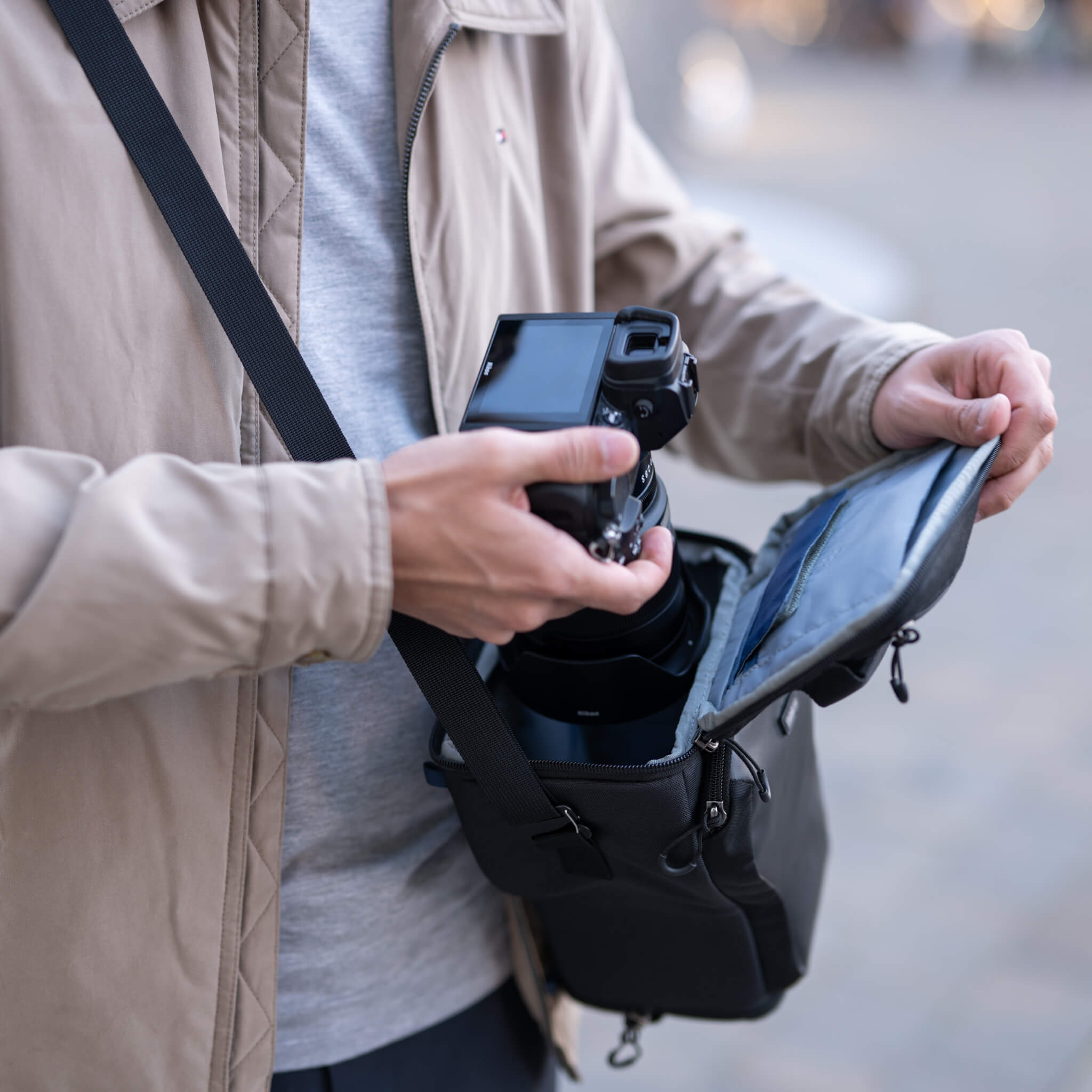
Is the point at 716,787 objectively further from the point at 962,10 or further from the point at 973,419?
the point at 962,10

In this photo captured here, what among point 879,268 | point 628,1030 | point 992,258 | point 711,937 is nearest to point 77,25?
point 711,937

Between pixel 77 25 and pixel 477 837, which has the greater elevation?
pixel 77 25

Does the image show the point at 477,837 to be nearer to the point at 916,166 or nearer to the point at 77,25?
the point at 77,25

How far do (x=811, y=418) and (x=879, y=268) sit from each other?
3968 mm

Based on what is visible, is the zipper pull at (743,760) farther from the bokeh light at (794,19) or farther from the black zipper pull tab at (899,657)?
the bokeh light at (794,19)

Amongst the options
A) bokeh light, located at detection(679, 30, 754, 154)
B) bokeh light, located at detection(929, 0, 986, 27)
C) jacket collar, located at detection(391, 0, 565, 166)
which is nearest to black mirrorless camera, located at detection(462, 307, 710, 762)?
jacket collar, located at detection(391, 0, 565, 166)

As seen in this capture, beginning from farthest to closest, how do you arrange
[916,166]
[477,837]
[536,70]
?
[916,166]
[536,70]
[477,837]

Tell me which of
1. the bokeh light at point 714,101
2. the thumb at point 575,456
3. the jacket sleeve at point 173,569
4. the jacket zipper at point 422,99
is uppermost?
the jacket zipper at point 422,99

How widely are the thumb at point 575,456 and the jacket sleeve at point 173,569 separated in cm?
11

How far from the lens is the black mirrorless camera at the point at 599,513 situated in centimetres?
85

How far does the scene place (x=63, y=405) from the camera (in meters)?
0.84

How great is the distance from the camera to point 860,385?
1.13 m

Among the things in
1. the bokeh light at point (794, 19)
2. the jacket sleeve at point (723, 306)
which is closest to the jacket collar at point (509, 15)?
the jacket sleeve at point (723, 306)

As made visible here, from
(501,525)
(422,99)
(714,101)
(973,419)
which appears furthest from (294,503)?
(714,101)
